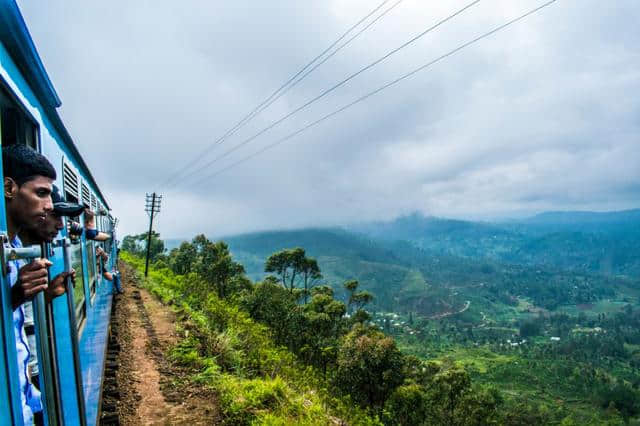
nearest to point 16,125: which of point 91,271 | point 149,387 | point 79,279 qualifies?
point 79,279

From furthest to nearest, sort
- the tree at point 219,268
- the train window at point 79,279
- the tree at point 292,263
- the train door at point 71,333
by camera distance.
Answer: the tree at point 292,263, the tree at point 219,268, the train window at point 79,279, the train door at point 71,333

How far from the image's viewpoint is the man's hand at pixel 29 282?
4.29ft

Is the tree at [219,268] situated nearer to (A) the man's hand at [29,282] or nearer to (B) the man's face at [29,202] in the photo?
(B) the man's face at [29,202]

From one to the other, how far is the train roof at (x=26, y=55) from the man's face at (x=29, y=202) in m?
0.72

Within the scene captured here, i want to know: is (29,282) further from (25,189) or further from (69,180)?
(69,180)

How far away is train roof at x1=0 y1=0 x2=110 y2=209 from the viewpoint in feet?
5.26

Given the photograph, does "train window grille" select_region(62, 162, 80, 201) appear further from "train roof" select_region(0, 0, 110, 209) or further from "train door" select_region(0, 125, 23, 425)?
"train door" select_region(0, 125, 23, 425)

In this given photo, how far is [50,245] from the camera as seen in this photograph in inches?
85.6

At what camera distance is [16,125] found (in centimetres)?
217

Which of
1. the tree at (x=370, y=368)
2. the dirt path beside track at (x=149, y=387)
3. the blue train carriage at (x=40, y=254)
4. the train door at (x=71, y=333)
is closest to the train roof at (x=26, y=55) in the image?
the blue train carriage at (x=40, y=254)

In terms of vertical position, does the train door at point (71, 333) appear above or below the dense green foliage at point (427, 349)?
above

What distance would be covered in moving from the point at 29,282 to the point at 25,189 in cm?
42

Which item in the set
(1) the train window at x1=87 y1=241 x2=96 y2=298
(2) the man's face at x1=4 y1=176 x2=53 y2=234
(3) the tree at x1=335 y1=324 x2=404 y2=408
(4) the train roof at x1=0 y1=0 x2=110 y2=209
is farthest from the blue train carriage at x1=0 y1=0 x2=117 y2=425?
(3) the tree at x1=335 y1=324 x2=404 y2=408

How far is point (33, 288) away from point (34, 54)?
52.7 inches
